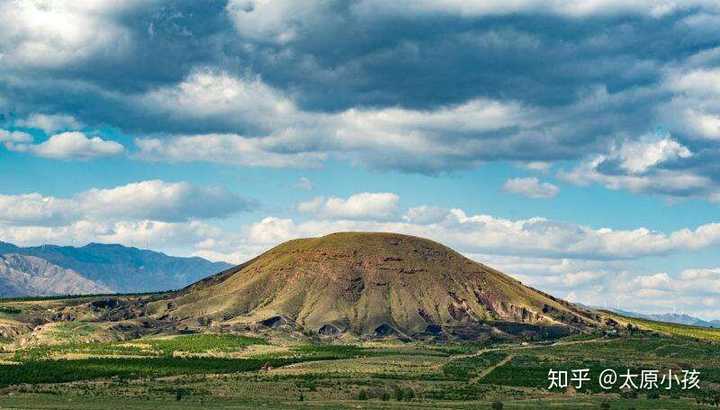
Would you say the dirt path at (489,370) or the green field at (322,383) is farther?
the dirt path at (489,370)

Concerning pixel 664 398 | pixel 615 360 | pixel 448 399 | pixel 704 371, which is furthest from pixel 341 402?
pixel 615 360

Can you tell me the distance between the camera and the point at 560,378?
5438 inches

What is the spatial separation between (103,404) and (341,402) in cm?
2658

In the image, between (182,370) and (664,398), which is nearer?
(664,398)

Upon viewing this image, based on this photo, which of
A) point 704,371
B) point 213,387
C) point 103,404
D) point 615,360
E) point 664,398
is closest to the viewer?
point 103,404

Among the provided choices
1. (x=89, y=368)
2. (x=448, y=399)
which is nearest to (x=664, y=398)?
(x=448, y=399)

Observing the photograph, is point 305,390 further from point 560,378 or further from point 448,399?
point 560,378

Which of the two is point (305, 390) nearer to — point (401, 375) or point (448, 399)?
point (448, 399)

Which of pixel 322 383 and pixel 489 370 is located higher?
pixel 489 370

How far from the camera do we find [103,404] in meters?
101

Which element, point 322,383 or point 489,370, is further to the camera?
point 489,370

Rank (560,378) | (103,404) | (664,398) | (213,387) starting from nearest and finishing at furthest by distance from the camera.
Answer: (103,404), (664,398), (213,387), (560,378)

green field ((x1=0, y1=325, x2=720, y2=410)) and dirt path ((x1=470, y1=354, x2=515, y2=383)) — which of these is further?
dirt path ((x1=470, y1=354, x2=515, y2=383))

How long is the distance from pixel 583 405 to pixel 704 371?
217 ft
